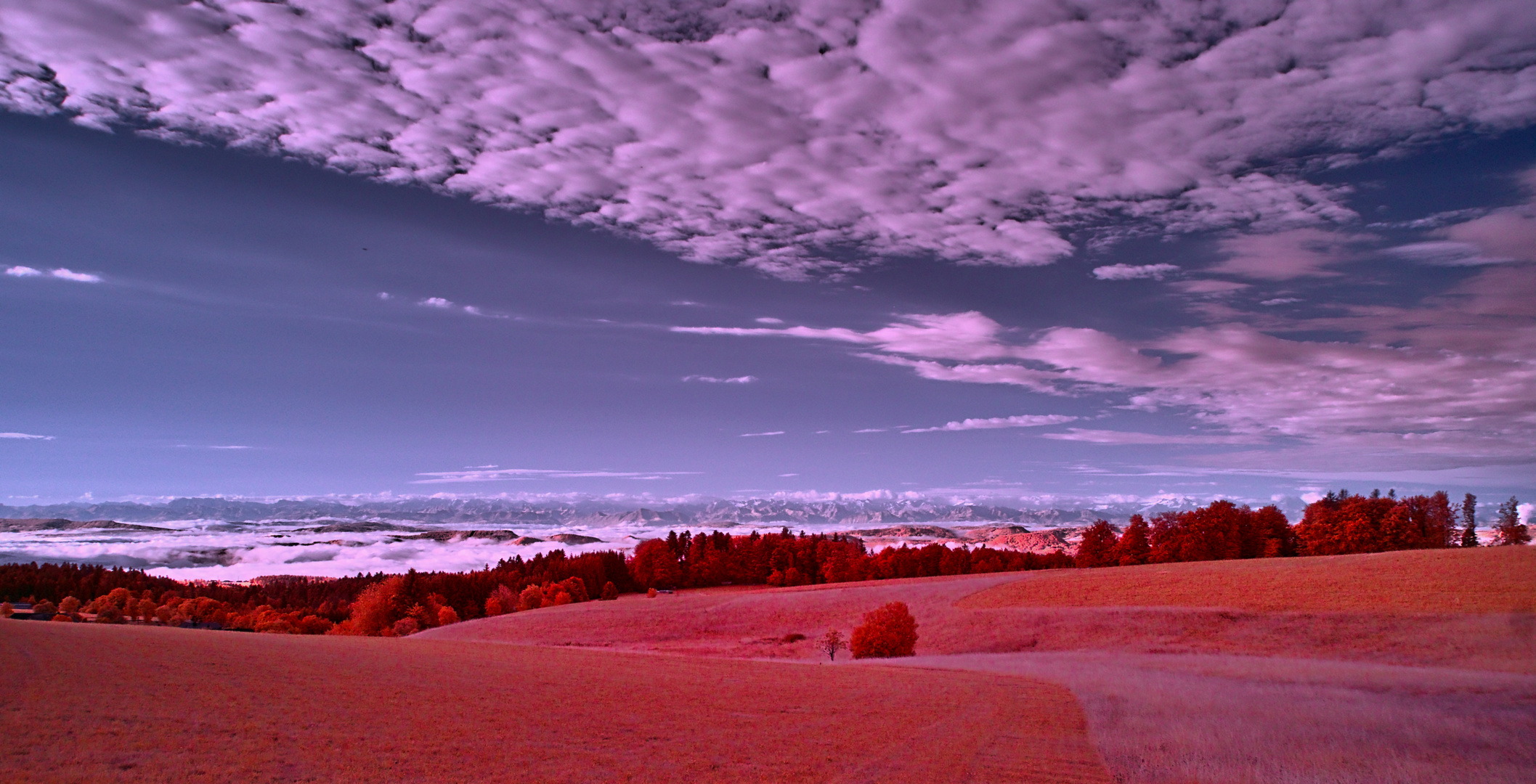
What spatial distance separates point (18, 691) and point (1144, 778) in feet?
84.6

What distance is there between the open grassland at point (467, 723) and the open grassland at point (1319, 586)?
108 ft

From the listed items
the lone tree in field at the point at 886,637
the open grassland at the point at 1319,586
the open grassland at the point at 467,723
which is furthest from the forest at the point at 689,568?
the open grassland at the point at 467,723

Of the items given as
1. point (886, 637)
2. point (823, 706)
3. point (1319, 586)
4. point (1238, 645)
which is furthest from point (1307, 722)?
point (1319, 586)

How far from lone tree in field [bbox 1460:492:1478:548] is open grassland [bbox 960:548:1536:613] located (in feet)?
237

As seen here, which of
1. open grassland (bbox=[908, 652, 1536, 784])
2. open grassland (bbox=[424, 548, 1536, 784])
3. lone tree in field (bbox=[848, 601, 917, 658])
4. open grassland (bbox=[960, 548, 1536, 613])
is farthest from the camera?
lone tree in field (bbox=[848, 601, 917, 658])

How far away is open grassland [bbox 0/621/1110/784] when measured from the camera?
13750 millimetres

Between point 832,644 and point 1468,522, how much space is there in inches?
5404

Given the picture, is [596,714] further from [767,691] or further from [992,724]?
[992,724]

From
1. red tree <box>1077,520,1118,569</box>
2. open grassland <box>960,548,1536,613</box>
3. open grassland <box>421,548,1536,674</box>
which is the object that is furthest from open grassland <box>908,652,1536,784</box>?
red tree <box>1077,520,1118,569</box>

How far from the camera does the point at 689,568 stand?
14550 centimetres

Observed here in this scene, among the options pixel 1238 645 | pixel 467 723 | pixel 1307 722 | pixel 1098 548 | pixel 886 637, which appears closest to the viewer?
pixel 467 723

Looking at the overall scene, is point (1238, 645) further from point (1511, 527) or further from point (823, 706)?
point (1511, 527)

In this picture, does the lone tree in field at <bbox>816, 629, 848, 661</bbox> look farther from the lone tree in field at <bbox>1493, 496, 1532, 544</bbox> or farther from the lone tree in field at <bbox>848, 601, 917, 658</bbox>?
the lone tree in field at <bbox>1493, 496, 1532, 544</bbox>

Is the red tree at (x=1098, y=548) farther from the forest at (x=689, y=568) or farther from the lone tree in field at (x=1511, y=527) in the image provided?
the lone tree in field at (x=1511, y=527)
